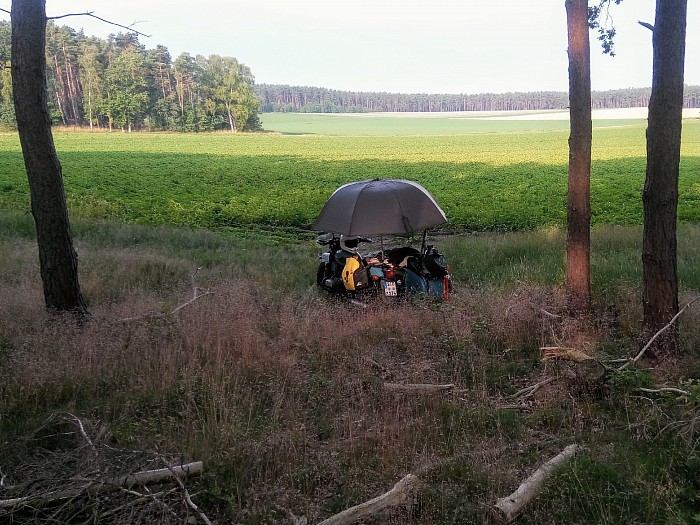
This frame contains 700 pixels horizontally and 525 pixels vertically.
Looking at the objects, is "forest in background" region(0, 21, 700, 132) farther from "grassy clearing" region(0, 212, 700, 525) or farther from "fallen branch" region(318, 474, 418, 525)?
"fallen branch" region(318, 474, 418, 525)

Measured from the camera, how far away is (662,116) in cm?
571

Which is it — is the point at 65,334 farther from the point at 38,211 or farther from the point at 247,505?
the point at 247,505

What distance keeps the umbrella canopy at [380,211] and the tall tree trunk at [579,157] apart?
2012 millimetres

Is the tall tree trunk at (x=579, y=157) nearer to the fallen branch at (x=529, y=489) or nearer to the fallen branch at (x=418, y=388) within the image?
the fallen branch at (x=418, y=388)

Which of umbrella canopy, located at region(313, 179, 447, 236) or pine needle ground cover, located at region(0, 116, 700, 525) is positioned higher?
umbrella canopy, located at region(313, 179, 447, 236)

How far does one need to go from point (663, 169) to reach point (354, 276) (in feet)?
14.1

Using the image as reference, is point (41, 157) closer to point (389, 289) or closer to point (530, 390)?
point (389, 289)

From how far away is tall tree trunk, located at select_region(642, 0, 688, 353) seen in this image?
5617mm

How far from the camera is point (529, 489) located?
11.8 ft

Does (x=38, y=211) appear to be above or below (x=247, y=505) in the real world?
Result: above

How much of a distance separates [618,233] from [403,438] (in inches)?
404

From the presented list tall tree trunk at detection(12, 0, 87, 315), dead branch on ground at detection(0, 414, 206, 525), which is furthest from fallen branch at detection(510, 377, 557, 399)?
tall tree trunk at detection(12, 0, 87, 315)

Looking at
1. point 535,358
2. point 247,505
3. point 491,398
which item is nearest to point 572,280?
point 535,358

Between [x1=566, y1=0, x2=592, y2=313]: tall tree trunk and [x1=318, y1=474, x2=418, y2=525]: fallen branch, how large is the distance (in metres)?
4.39
